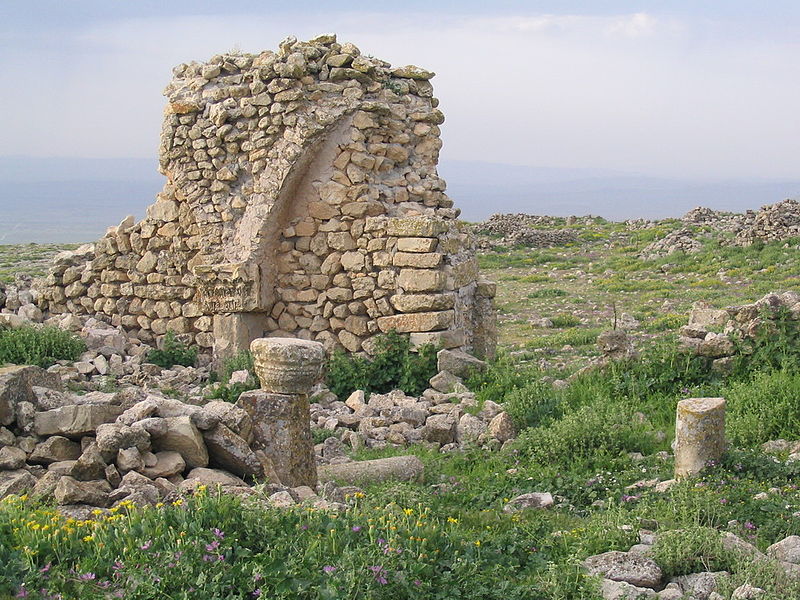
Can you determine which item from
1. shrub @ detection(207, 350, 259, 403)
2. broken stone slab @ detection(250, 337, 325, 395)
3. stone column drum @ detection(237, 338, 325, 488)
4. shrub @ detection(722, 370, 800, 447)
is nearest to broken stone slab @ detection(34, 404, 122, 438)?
stone column drum @ detection(237, 338, 325, 488)

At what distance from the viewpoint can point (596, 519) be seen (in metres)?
5.46

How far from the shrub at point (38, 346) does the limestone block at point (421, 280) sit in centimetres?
412

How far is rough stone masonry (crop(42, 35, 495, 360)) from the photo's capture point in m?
10.4

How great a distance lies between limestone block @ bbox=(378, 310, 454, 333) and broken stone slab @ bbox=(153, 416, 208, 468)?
4336 mm

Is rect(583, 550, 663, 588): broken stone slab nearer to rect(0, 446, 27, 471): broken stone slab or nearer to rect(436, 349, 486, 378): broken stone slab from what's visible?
rect(0, 446, 27, 471): broken stone slab

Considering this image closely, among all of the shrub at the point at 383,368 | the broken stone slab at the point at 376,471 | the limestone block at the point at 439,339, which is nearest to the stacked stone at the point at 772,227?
the limestone block at the point at 439,339

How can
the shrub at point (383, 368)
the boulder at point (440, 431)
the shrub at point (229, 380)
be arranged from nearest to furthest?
the boulder at point (440, 431), the shrub at point (229, 380), the shrub at point (383, 368)

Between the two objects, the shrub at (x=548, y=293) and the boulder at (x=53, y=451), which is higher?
the shrub at (x=548, y=293)

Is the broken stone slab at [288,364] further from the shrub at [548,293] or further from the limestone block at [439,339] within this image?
the shrub at [548,293]

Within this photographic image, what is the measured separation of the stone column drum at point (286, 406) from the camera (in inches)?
253

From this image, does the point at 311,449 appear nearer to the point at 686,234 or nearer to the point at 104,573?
the point at 104,573

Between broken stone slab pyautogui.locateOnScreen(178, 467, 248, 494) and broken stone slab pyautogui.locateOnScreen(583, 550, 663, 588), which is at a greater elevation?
broken stone slab pyautogui.locateOnScreen(178, 467, 248, 494)

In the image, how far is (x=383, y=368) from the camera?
10.2m

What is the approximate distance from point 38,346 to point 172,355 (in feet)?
5.27
